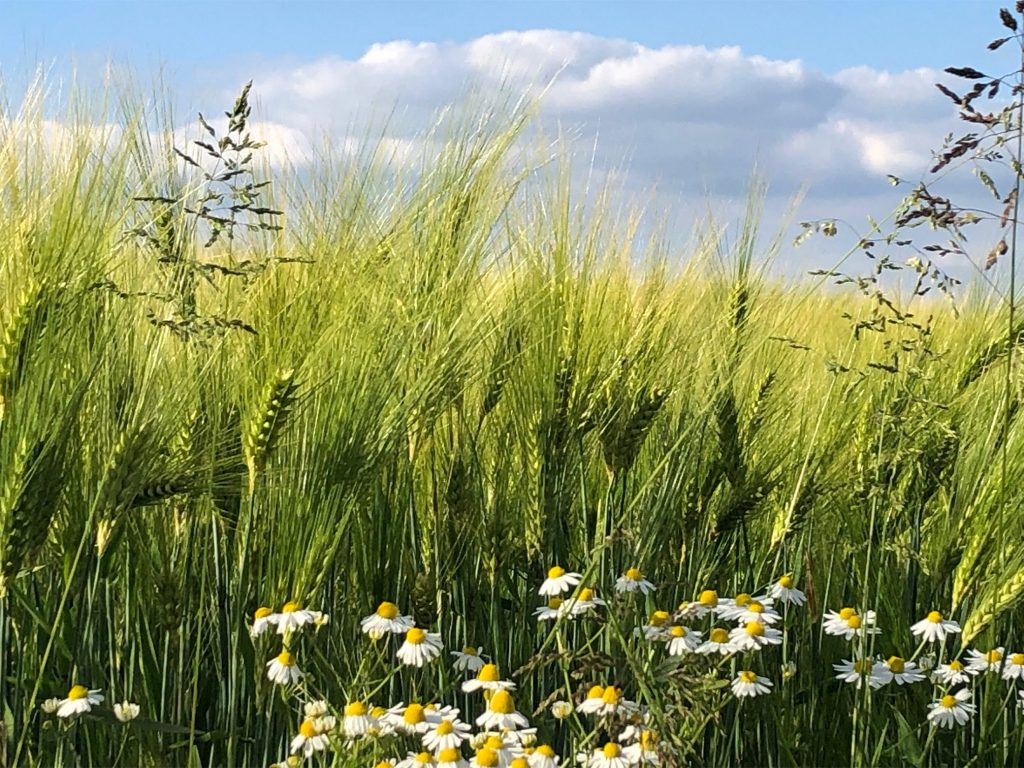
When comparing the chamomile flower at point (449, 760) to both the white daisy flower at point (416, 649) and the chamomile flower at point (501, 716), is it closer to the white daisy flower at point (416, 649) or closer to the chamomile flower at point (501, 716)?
the chamomile flower at point (501, 716)

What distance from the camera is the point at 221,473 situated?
1735mm

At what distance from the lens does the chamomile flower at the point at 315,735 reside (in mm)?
1390

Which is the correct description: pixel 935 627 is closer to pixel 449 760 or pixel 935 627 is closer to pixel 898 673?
pixel 898 673

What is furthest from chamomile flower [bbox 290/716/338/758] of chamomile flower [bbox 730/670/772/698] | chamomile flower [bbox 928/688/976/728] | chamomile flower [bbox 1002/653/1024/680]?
chamomile flower [bbox 1002/653/1024/680]

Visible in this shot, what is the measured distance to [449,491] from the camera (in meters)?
2.03

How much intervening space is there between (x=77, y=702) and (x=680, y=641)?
79cm

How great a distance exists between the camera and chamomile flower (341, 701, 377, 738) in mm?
1354

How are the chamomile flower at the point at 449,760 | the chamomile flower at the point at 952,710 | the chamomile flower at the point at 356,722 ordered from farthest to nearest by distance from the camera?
the chamomile flower at the point at 952,710 → the chamomile flower at the point at 356,722 → the chamomile flower at the point at 449,760

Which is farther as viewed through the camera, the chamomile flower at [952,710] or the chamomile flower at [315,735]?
the chamomile flower at [952,710]

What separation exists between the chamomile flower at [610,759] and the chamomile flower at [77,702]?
24.2 inches

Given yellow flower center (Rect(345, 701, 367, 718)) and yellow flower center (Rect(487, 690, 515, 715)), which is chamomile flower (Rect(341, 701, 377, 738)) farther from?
yellow flower center (Rect(487, 690, 515, 715))

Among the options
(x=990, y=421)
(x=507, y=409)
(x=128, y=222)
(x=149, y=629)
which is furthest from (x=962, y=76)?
(x=149, y=629)

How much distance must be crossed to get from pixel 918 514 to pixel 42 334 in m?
1.62

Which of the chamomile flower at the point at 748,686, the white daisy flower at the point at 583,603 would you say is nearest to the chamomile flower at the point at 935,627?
the chamomile flower at the point at 748,686
